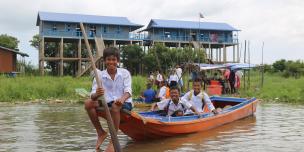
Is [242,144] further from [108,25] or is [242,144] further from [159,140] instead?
[108,25]

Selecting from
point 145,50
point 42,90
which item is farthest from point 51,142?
point 145,50

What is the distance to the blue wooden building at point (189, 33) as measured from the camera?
38094 mm

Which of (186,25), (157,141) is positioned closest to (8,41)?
(186,25)

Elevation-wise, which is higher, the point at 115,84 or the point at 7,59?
the point at 7,59

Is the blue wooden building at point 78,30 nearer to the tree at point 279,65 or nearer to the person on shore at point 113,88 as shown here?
the tree at point 279,65

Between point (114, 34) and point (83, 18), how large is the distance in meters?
2.81

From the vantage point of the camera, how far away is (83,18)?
36.1 m

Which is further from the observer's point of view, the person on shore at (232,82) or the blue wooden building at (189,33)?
the blue wooden building at (189,33)

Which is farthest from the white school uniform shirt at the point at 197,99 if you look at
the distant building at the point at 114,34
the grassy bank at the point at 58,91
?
the distant building at the point at 114,34

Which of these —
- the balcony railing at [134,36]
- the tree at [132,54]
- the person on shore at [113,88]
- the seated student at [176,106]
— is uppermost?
the balcony railing at [134,36]

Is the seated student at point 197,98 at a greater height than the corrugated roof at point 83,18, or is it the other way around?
the corrugated roof at point 83,18

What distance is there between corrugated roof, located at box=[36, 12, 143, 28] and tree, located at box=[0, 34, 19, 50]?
24.1ft

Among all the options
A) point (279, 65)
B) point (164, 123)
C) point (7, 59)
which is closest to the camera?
point (164, 123)

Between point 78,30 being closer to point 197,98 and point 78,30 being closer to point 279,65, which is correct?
point 279,65
